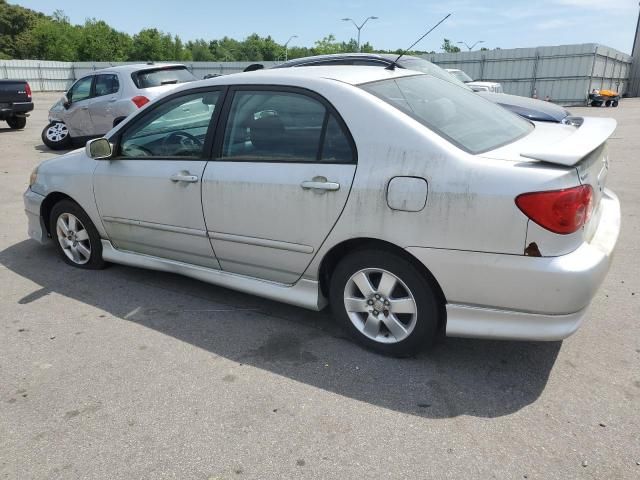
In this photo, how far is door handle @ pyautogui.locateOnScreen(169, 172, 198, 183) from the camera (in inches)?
140

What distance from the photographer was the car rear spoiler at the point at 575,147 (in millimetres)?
2473

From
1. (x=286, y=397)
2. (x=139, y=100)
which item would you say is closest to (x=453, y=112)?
(x=286, y=397)

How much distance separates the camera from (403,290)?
9.70 feet

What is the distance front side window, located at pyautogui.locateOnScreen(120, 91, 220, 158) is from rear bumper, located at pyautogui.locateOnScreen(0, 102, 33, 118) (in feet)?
43.6

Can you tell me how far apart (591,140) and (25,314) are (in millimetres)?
3907

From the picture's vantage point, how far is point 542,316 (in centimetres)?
260

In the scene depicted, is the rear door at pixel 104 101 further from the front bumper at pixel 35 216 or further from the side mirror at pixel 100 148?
the side mirror at pixel 100 148

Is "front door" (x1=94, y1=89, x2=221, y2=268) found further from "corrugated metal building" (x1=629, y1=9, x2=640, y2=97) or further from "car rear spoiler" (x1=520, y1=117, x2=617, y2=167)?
"corrugated metal building" (x1=629, y1=9, x2=640, y2=97)

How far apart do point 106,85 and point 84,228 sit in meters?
7.14

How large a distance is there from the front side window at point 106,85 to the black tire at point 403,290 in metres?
8.88

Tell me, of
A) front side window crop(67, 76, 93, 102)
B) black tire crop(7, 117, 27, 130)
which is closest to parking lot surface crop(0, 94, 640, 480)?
front side window crop(67, 76, 93, 102)

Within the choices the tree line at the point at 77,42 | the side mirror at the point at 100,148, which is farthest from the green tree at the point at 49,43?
the side mirror at the point at 100,148

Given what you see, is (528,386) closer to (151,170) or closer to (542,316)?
(542,316)

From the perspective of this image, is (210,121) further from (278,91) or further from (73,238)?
(73,238)
